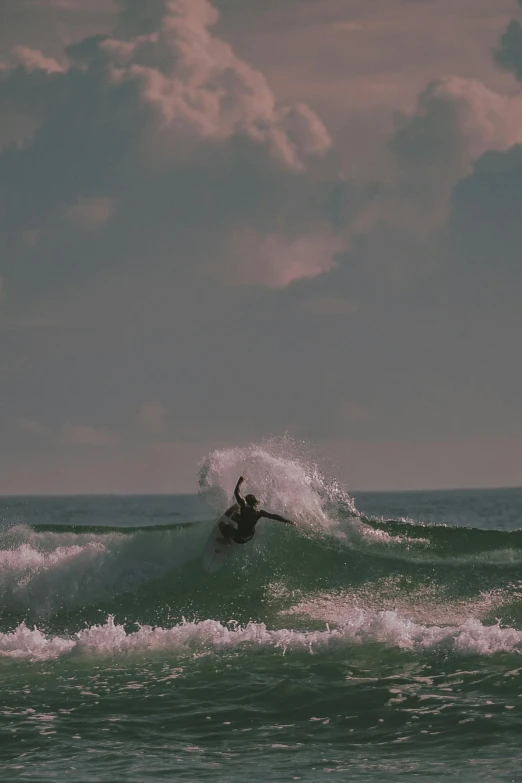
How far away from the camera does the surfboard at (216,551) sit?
1856cm

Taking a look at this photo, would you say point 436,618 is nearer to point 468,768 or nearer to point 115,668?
point 115,668

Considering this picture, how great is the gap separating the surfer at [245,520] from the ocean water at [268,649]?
565 millimetres

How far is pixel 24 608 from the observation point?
18.3 m

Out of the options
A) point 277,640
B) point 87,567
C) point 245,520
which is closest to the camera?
point 277,640

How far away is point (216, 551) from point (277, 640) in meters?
5.45

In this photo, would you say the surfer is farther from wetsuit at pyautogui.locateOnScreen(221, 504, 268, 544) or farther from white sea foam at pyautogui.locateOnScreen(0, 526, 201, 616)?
white sea foam at pyautogui.locateOnScreen(0, 526, 201, 616)

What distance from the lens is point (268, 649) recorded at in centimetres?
1307

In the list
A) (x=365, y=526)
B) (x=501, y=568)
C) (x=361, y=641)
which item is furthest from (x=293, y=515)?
(x=361, y=641)

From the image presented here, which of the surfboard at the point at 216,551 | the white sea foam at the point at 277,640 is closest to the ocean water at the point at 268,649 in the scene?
the white sea foam at the point at 277,640

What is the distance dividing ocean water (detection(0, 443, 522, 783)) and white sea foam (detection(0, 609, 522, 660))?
0.12ft

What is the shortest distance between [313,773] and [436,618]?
314 inches

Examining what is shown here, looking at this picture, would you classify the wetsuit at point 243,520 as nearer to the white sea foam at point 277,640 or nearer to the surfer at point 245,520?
the surfer at point 245,520

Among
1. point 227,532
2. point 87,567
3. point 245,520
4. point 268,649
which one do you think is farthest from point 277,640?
point 87,567

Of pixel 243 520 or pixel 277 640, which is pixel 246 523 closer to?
pixel 243 520
